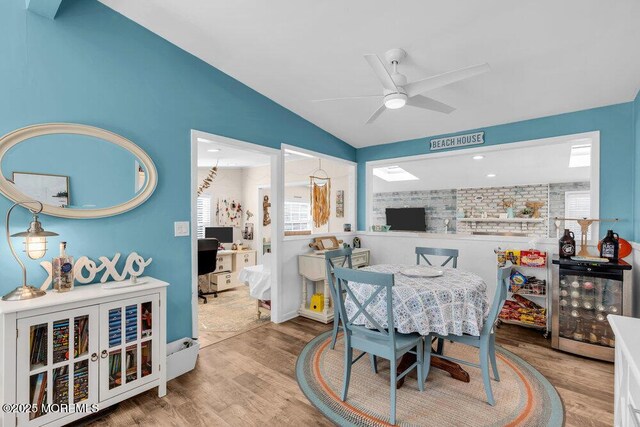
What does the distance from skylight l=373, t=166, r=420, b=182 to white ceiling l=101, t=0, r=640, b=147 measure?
12.9 feet

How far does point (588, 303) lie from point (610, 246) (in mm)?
574

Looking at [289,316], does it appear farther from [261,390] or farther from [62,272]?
[62,272]

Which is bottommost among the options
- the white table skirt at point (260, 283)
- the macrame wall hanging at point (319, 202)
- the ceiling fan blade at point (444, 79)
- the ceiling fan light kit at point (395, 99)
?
the white table skirt at point (260, 283)

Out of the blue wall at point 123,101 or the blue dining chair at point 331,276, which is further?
the blue dining chair at point 331,276

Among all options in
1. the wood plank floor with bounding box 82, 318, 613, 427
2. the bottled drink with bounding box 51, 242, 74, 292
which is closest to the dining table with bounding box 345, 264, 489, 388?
the wood plank floor with bounding box 82, 318, 613, 427

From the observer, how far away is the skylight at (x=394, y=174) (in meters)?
7.37

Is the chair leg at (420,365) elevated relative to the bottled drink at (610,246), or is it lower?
lower

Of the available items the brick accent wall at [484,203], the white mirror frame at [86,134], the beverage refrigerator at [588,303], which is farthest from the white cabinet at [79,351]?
the brick accent wall at [484,203]

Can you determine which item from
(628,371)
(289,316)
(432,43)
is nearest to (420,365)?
(628,371)

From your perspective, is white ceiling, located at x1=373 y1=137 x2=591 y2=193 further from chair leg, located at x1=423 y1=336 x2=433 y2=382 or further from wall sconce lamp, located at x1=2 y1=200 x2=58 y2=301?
wall sconce lamp, located at x1=2 y1=200 x2=58 y2=301

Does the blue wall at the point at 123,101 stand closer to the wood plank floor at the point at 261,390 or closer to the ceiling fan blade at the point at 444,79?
the wood plank floor at the point at 261,390

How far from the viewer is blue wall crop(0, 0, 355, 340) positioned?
2004 mm

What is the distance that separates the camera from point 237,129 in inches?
127

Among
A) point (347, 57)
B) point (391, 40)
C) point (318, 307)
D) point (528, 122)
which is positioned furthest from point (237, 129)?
point (528, 122)
